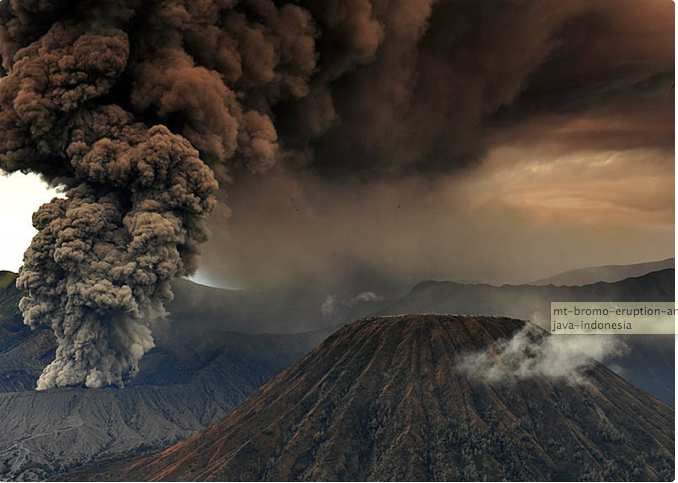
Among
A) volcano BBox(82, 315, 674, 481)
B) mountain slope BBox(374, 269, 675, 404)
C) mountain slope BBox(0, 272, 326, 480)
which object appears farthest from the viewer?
mountain slope BBox(374, 269, 675, 404)

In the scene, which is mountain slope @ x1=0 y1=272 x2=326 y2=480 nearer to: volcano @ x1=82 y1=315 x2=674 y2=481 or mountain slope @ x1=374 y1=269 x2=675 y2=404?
volcano @ x1=82 y1=315 x2=674 y2=481

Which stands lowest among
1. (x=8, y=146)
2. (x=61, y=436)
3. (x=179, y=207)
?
(x=61, y=436)

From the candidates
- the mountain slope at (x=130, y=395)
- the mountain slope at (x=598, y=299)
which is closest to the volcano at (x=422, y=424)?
the mountain slope at (x=130, y=395)

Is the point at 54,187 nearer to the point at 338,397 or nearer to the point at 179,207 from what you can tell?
the point at 179,207

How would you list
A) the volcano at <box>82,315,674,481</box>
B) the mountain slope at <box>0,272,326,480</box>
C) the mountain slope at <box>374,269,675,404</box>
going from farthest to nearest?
the mountain slope at <box>374,269,675,404</box> → the mountain slope at <box>0,272,326,480</box> → the volcano at <box>82,315,674,481</box>

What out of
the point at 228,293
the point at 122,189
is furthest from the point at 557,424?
the point at 228,293

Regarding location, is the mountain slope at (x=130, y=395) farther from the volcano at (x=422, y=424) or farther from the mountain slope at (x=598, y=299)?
the mountain slope at (x=598, y=299)

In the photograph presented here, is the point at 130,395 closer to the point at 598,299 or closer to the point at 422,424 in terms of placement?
the point at 422,424

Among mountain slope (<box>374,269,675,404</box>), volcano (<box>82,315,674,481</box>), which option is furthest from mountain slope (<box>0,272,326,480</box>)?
mountain slope (<box>374,269,675,404</box>)
